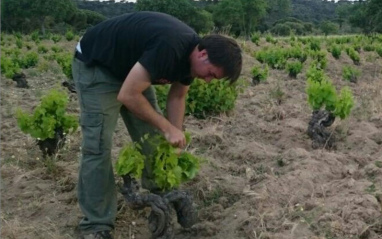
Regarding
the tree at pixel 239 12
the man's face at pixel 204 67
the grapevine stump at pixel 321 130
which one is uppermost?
the man's face at pixel 204 67

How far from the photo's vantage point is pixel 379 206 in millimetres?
4125

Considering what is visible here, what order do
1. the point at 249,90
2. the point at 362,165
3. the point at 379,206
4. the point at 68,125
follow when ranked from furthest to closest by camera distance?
the point at 249,90 < the point at 68,125 < the point at 362,165 < the point at 379,206

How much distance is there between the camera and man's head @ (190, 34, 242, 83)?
3.32 metres

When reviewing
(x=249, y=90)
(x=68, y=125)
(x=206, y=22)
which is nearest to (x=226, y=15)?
(x=206, y=22)

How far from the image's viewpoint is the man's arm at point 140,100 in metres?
3.30

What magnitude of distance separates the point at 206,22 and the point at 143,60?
55.3 meters

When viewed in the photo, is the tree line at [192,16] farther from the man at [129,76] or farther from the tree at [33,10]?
the man at [129,76]

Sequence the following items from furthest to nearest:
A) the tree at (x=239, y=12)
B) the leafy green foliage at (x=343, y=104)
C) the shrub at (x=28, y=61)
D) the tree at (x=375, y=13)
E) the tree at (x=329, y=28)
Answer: the tree at (x=329, y=28)
the tree at (x=239, y=12)
the tree at (x=375, y=13)
the shrub at (x=28, y=61)
the leafy green foliage at (x=343, y=104)

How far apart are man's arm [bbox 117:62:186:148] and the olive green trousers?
1.57 feet

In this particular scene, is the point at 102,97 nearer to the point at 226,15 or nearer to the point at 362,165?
the point at 362,165

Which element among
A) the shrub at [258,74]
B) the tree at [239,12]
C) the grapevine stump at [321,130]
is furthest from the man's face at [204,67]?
the tree at [239,12]

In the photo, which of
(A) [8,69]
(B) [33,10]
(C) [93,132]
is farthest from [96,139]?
(B) [33,10]

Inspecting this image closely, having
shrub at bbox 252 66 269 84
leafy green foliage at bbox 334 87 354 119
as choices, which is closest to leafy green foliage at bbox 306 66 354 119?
leafy green foliage at bbox 334 87 354 119

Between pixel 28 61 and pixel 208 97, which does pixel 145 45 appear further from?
pixel 28 61
